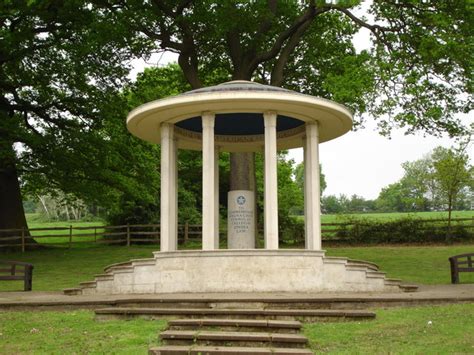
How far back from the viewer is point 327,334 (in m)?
9.56

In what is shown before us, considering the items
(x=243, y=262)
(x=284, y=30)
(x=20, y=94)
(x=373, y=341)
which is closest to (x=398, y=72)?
(x=284, y=30)

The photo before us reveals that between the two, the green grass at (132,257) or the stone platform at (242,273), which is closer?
the stone platform at (242,273)

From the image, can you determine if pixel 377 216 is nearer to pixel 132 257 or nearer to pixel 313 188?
pixel 132 257

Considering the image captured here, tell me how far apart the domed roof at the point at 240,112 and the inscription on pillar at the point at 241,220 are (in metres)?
2.65

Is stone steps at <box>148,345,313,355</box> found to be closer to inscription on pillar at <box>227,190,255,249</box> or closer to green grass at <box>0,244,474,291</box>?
inscription on pillar at <box>227,190,255,249</box>

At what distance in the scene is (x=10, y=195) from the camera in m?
31.5

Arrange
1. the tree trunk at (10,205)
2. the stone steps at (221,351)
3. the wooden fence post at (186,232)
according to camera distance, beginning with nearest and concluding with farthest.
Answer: the stone steps at (221,351)
the tree trunk at (10,205)
the wooden fence post at (186,232)

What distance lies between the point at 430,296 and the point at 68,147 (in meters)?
20.7

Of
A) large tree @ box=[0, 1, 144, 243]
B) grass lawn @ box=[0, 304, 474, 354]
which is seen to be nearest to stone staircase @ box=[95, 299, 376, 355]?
grass lawn @ box=[0, 304, 474, 354]

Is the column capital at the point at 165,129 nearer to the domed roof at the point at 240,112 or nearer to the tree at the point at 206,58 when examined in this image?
the domed roof at the point at 240,112

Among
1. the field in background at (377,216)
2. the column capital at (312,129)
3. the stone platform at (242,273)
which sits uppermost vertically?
the column capital at (312,129)

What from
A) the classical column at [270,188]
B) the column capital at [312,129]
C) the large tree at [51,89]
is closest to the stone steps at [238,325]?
the classical column at [270,188]

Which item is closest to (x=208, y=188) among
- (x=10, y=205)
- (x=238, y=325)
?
(x=238, y=325)

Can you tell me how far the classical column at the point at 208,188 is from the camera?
49.3 ft
